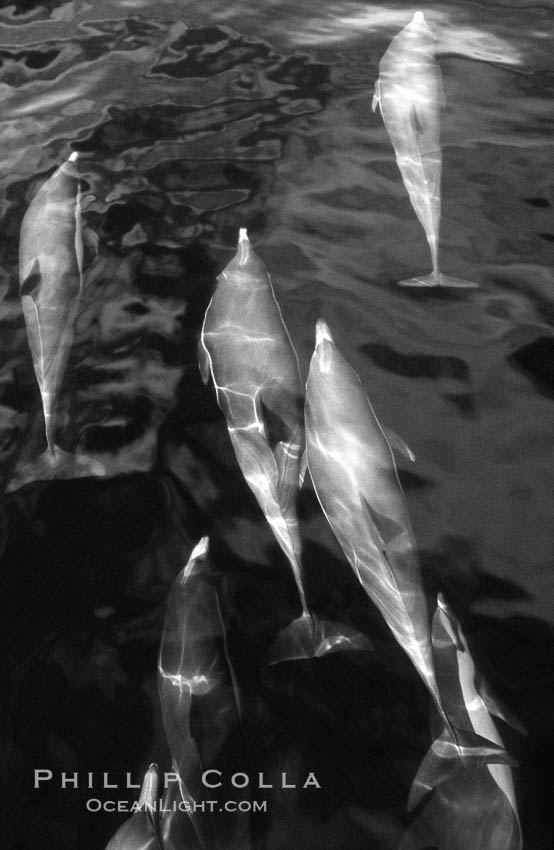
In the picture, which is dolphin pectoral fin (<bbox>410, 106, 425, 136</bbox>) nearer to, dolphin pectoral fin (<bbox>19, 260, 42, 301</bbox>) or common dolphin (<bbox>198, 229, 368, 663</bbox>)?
common dolphin (<bbox>198, 229, 368, 663</bbox>)

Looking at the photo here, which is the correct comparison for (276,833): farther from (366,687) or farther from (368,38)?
(368,38)

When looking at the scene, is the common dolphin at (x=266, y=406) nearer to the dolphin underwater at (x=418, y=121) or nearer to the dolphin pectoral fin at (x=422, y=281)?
the dolphin pectoral fin at (x=422, y=281)

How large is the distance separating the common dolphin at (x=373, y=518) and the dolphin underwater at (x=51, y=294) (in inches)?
49.5

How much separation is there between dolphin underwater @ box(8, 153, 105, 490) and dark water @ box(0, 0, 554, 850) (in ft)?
0.33

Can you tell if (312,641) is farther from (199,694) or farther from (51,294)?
(51,294)

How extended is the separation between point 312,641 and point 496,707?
A: 802 millimetres

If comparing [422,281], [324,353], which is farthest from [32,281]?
[422,281]

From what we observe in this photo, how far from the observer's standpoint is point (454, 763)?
2.95 meters

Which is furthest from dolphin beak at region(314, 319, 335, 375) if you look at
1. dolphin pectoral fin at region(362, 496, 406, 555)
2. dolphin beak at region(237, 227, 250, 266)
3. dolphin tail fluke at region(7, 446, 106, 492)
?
dolphin tail fluke at region(7, 446, 106, 492)

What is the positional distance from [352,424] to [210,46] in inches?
189

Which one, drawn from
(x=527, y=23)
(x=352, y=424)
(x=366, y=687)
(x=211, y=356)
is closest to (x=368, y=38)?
(x=527, y=23)

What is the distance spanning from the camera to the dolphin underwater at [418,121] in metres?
4.89

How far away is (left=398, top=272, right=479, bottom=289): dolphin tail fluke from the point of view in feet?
15.2

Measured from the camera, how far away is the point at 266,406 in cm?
384
